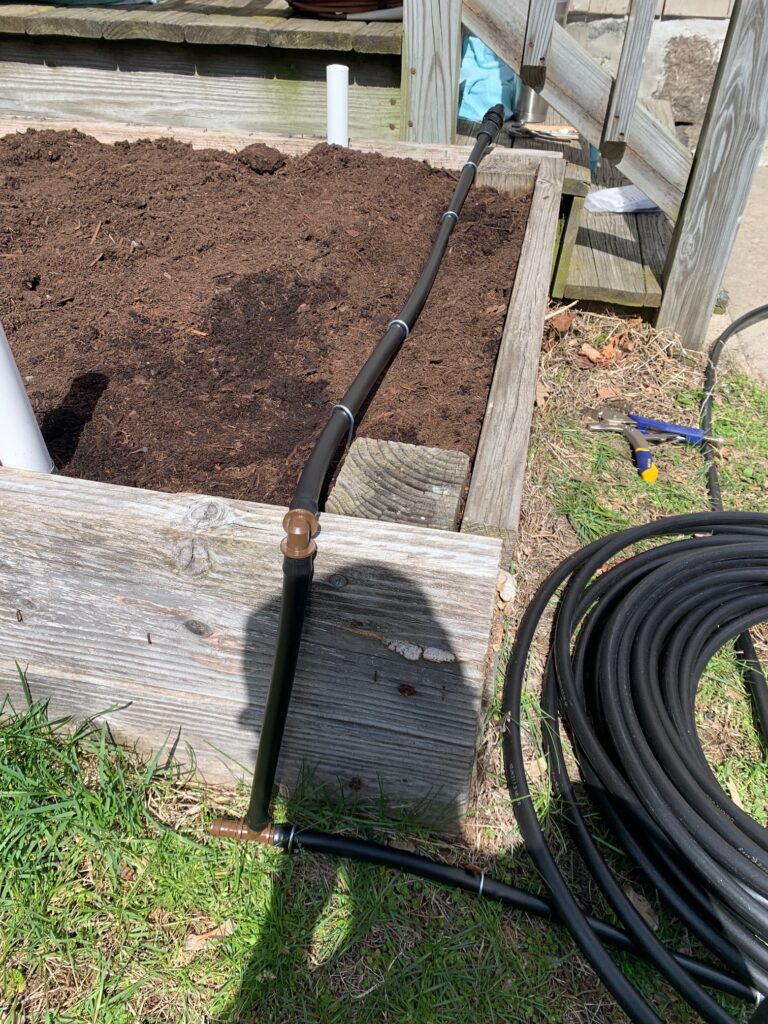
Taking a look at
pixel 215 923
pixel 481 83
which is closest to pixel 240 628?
pixel 215 923

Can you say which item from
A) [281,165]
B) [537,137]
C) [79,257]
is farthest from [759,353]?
[79,257]

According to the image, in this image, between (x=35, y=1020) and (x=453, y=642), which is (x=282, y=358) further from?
(x=35, y=1020)

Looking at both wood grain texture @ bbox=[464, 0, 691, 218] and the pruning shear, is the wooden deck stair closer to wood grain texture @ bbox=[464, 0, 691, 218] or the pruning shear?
wood grain texture @ bbox=[464, 0, 691, 218]

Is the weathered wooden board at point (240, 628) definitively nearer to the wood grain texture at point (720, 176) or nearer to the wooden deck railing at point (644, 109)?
the wooden deck railing at point (644, 109)

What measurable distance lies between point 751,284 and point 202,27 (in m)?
3.34

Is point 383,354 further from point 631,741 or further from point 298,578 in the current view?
point 631,741

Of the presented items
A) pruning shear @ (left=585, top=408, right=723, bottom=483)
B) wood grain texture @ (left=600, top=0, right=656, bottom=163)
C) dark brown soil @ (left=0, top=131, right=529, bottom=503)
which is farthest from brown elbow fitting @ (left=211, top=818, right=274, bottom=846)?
wood grain texture @ (left=600, top=0, right=656, bottom=163)

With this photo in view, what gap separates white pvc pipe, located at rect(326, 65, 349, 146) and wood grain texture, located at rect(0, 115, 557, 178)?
94 millimetres

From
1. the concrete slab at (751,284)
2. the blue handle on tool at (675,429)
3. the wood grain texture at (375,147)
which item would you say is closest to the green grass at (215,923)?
the blue handle on tool at (675,429)

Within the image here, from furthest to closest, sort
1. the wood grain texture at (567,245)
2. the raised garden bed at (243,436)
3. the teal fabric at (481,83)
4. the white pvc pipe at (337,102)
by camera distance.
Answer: the teal fabric at (481,83)
the wood grain texture at (567,245)
the white pvc pipe at (337,102)
the raised garden bed at (243,436)

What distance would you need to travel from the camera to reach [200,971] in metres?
1.39

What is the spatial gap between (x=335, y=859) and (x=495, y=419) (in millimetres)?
1034

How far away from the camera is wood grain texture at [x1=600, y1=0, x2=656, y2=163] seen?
97.7 inches

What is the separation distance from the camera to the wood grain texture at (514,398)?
4.76 ft
